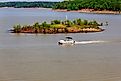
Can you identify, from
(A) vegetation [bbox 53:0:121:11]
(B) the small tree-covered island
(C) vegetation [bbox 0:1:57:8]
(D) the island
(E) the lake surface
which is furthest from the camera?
(C) vegetation [bbox 0:1:57:8]

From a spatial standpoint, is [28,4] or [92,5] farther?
[28,4]

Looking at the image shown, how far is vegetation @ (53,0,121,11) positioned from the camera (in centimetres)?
7067

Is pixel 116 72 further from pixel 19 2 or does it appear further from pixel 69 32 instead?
pixel 19 2

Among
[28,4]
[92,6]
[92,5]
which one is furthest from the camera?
[28,4]

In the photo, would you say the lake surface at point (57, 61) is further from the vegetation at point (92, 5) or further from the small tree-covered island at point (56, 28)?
the vegetation at point (92, 5)

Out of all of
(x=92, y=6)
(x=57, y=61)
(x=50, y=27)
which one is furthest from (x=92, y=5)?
(x=57, y=61)

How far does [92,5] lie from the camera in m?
75.8

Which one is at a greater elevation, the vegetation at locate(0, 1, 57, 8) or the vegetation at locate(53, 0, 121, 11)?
the vegetation at locate(53, 0, 121, 11)

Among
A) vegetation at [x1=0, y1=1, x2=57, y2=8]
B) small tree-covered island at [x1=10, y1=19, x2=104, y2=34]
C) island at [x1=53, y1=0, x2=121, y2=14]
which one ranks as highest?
small tree-covered island at [x1=10, y1=19, x2=104, y2=34]

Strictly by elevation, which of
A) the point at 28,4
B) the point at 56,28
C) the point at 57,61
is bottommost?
the point at 28,4

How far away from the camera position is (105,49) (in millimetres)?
Result: 21109

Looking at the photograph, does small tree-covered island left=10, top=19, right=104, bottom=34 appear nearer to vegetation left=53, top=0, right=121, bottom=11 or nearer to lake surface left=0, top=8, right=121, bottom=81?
lake surface left=0, top=8, right=121, bottom=81

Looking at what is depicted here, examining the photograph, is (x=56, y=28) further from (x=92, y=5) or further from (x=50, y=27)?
(x=92, y=5)

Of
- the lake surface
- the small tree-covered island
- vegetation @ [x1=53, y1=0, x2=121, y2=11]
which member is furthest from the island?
the lake surface
